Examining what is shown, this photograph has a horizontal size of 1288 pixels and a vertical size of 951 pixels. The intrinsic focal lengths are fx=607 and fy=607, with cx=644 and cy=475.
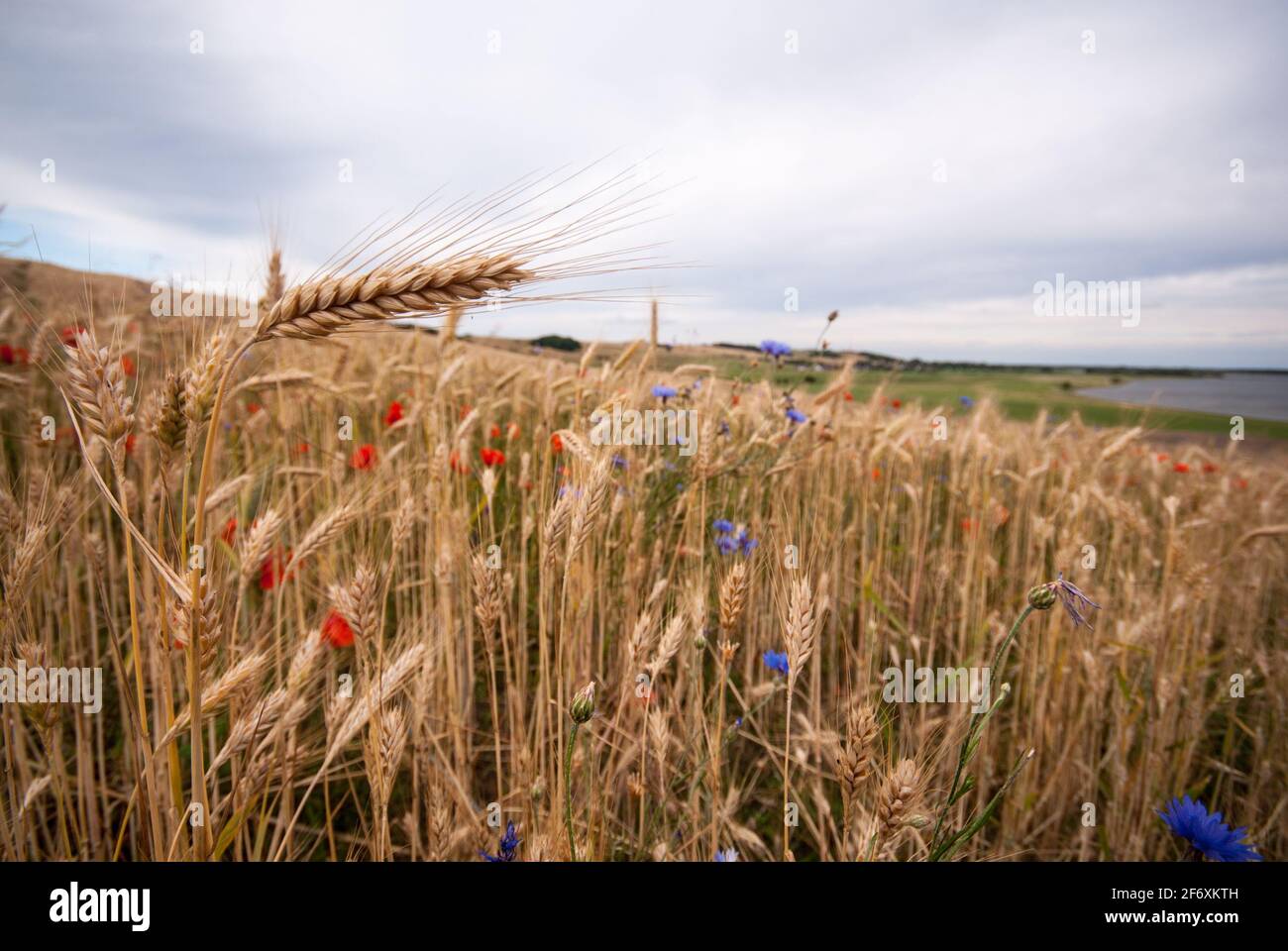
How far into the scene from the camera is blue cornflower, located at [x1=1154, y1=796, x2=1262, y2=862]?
122 centimetres

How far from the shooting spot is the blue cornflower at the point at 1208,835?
1225 millimetres

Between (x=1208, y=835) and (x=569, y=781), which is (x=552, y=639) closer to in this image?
(x=569, y=781)

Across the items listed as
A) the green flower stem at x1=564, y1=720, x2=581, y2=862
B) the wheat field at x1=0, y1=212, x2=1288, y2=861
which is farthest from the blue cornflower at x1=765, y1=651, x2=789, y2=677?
the green flower stem at x1=564, y1=720, x2=581, y2=862

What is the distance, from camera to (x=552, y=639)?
250 centimetres

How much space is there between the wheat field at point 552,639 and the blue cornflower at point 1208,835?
414 millimetres

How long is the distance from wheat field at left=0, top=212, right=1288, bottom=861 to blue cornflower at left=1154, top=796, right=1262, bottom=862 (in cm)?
41

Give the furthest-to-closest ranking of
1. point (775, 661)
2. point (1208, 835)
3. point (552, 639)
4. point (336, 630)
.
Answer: point (552, 639), point (775, 661), point (336, 630), point (1208, 835)

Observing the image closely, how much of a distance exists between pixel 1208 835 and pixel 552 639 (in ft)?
6.51

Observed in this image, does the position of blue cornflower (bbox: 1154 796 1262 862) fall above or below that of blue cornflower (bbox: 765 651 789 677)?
below

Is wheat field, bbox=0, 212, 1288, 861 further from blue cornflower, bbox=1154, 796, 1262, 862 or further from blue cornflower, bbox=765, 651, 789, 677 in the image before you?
blue cornflower, bbox=1154, 796, 1262, 862

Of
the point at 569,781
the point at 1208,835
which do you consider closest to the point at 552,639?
the point at 569,781

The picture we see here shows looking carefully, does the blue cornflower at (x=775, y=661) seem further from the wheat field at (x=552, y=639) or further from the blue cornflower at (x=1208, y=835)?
the blue cornflower at (x=1208, y=835)
